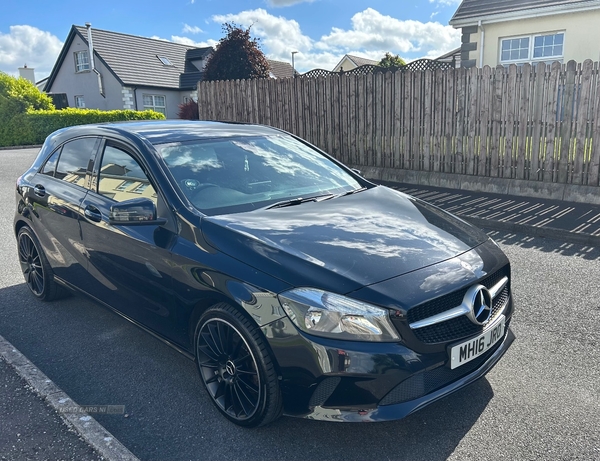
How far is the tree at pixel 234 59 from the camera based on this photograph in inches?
724

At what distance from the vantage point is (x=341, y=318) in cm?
248

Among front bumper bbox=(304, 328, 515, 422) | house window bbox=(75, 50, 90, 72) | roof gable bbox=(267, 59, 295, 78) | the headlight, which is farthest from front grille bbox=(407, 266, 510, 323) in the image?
roof gable bbox=(267, 59, 295, 78)

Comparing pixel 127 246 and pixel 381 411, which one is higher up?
pixel 127 246

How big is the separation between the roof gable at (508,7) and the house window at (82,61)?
2583cm

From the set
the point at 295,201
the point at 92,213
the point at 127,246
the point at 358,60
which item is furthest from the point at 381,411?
the point at 358,60

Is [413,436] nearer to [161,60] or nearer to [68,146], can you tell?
[68,146]

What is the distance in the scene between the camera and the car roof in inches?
151

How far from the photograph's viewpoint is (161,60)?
1405 inches

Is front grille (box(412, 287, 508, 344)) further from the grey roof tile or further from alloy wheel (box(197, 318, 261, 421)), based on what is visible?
the grey roof tile

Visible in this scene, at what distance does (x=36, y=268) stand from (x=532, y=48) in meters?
14.6

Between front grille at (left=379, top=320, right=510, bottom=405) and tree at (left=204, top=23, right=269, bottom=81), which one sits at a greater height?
tree at (left=204, top=23, right=269, bottom=81)

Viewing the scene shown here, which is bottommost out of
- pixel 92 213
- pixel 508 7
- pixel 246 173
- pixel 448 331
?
pixel 448 331

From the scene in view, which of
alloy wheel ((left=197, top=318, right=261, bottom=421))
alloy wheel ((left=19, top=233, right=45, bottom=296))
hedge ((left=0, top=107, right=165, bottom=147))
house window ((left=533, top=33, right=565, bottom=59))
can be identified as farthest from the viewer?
hedge ((left=0, top=107, right=165, bottom=147))

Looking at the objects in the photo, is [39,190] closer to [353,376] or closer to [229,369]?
[229,369]
